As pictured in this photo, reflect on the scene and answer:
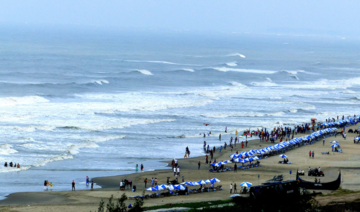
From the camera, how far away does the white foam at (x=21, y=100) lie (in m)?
57.9

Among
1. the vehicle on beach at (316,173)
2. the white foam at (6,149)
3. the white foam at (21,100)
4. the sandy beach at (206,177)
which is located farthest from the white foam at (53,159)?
Result: the white foam at (21,100)

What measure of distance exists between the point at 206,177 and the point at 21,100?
3593cm

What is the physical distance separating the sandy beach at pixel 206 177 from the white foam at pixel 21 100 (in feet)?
96.3

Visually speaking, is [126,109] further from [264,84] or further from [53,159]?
[264,84]

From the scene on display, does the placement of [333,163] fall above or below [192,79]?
below

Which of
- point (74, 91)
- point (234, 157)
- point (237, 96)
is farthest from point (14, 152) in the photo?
point (237, 96)

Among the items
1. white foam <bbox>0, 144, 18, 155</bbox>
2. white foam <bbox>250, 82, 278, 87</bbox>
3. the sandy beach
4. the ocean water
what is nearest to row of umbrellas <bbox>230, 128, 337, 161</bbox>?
the sandy beach

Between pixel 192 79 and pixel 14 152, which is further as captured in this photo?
pixel 192 79

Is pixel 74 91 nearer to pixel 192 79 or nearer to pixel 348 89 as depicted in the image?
pixel 192 79

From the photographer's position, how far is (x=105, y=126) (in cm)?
4666

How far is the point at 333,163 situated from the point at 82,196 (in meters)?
17.9

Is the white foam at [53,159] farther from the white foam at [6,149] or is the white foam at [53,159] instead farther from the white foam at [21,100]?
the white foam at [21,100]

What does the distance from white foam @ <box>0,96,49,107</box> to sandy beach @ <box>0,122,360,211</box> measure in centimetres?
2934

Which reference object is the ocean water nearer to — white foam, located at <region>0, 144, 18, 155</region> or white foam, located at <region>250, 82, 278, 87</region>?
white foam, located at <region>0, 144, 18, 155</region>
